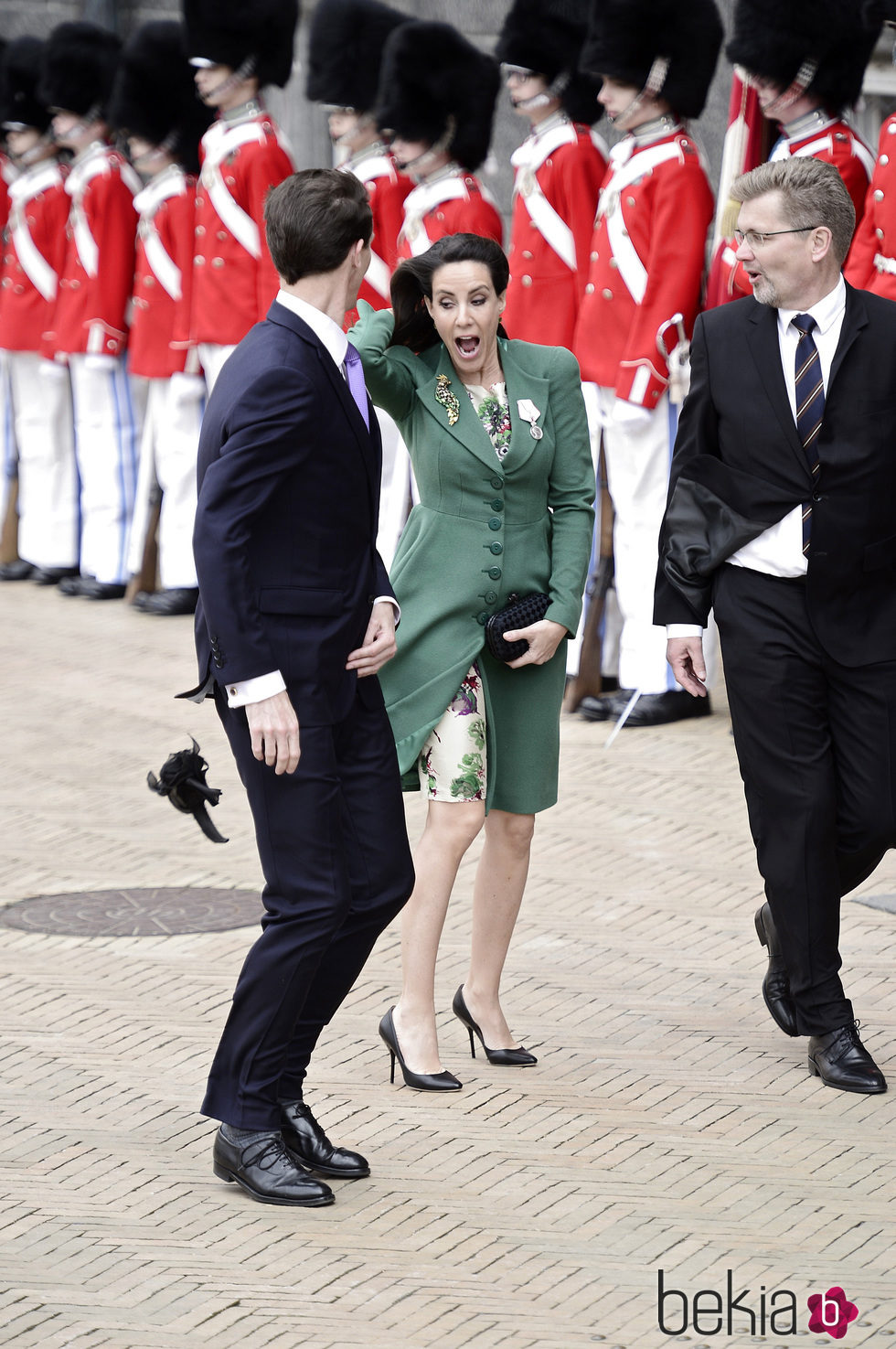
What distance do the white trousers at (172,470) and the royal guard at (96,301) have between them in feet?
0.86

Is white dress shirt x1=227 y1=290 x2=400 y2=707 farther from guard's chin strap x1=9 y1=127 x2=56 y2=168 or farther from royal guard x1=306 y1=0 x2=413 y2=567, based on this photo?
guard's chin strap x1=9 y1=127 x2=56 y2=168

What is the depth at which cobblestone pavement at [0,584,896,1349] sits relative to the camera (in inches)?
146

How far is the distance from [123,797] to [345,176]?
3.76 metres

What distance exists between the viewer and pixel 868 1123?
456cm

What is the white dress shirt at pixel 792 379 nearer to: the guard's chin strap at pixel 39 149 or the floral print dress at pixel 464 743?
the floral print dress at pixel 464 743

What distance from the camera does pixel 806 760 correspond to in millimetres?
4809

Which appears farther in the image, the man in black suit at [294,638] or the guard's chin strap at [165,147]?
the guard's chin strap at [165,147]

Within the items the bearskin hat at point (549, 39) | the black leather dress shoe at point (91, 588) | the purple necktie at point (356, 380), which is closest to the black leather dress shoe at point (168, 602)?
the black leather dress shoe at point (91, 588)

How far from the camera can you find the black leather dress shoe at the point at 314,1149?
13.9 feet

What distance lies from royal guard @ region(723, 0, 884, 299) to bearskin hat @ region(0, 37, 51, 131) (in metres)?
5.25

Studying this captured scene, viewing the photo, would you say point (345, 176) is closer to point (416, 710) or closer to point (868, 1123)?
point (416, 710)

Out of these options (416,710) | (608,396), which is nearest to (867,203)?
(608,396)

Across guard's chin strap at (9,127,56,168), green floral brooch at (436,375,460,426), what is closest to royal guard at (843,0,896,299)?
green floral brooch at (436,375,460,426)

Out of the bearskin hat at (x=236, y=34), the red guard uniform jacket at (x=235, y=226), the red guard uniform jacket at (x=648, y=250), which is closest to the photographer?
the red guard uniform jacket at (x=648, y=250)
